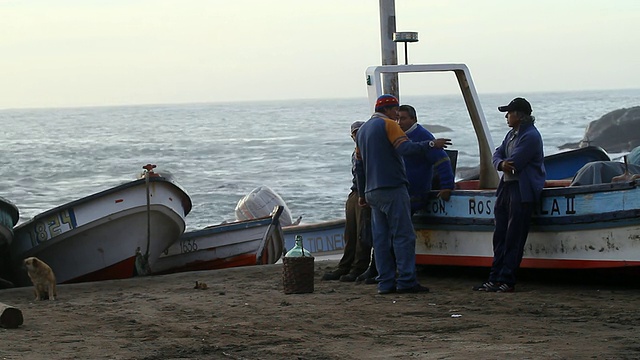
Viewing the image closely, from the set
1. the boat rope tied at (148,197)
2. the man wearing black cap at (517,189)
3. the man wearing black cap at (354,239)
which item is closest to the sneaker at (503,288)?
the man wearing black cap at (517,189)

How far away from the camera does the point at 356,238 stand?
11219mm

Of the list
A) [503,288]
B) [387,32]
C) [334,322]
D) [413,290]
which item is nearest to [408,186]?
[413,290]

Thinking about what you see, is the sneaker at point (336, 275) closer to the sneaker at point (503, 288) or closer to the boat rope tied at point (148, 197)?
the sneaker at point (503, 288)

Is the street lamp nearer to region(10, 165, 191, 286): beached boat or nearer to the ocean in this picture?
region(10, 165, 191, 286): beached boat

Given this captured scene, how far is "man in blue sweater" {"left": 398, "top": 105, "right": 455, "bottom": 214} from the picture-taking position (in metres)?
10.5

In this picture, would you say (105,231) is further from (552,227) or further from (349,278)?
(552,227)

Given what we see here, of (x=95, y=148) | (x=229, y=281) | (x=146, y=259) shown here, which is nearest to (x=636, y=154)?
(x=229, y=281)

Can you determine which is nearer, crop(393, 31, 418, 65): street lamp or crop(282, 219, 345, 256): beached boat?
crop(393, 31, 418, 65): street lamp

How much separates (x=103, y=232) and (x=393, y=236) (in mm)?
4429

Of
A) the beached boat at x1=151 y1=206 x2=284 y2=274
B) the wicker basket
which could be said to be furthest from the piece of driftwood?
the beached boat at x1=151 y1=206 x2=284 y2=274

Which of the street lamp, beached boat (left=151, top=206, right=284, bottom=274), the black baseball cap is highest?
the street lamp

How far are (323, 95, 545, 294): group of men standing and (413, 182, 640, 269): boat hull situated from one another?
29cm

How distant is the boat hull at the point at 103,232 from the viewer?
12859 millimetres

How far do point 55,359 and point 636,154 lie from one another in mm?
6444
